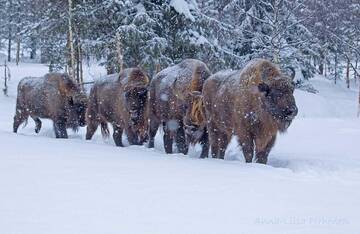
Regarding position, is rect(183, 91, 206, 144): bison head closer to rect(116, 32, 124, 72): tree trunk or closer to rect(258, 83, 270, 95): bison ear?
rect(258, 83, 270, 95): bison ear

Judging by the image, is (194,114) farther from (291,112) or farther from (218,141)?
(291,112)

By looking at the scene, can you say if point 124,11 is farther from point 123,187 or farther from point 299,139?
point 123,187

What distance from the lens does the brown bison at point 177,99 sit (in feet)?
31.1

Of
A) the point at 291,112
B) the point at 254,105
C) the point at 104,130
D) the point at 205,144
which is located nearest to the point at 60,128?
the point at 104,130

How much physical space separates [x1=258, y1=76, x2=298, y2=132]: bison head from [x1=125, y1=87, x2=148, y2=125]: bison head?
3606mm

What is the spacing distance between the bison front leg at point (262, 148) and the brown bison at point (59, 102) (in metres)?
5.75

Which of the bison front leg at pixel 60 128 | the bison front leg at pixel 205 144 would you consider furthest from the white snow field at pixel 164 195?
the bison front leg at pixel 60 128

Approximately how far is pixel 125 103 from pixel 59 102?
2.45 metres

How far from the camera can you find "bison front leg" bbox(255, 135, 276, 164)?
7973 millimetres

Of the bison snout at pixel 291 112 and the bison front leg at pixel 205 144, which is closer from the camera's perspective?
the bison snout at pixel 291 112

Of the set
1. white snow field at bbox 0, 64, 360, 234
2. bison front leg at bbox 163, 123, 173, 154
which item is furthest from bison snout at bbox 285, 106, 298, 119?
bison front leg at bbox 163, 123, 173, 154

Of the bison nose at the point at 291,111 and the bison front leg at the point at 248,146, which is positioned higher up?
the bison nose at the point at 291,111

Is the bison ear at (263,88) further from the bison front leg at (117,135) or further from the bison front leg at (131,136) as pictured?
the bison front leg at (117,135)

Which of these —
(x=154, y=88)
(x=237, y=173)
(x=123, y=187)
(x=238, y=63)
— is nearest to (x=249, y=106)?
(x=237, y=173)
